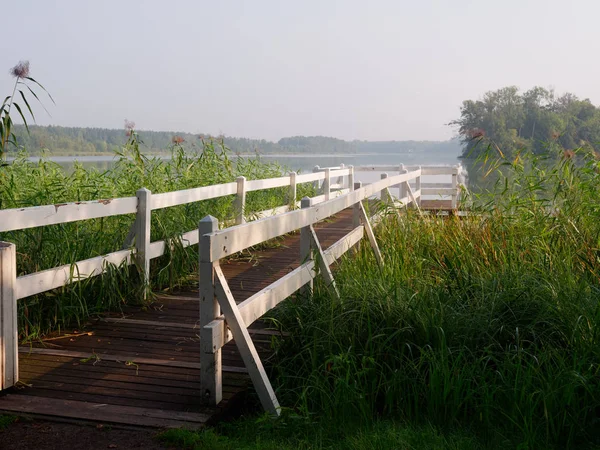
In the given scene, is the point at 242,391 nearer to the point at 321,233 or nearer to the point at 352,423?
the point at 352,423

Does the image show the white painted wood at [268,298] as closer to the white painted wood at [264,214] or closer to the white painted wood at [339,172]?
the white painted wood at [264,214]

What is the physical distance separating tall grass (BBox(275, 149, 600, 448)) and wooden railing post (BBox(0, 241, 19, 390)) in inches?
68.0

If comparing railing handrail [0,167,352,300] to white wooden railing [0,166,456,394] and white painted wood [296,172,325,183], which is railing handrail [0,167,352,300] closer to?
white wooden railing [0,166,456,394]

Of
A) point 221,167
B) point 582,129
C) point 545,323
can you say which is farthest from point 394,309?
point 582,129

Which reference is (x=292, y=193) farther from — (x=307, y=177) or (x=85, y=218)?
(x=85, y=218)

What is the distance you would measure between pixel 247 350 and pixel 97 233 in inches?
132

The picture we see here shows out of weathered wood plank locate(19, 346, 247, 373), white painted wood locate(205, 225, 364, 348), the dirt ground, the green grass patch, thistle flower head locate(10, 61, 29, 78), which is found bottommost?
the green grass patch

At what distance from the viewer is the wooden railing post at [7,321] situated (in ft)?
14.6

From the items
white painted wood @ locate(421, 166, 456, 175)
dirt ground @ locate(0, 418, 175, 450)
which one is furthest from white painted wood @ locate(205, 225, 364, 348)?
white painted wood @ locate(421, 166, 456, 175)

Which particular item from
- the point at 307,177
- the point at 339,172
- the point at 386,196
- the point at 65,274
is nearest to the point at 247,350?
the point at 65,274

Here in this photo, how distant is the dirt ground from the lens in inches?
145

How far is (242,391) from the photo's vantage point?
181 inches

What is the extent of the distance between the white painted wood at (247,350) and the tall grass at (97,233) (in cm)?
206

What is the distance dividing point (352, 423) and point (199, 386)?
1.05 meters
